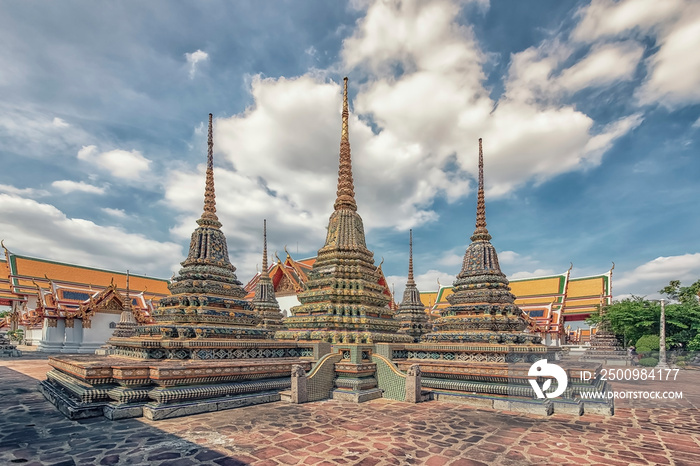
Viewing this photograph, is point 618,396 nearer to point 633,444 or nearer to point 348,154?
point 633,444

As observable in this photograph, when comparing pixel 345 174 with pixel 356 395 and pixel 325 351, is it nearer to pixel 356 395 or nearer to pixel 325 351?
pixel 325 351

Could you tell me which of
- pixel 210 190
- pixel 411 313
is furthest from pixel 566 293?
pixel 210 190

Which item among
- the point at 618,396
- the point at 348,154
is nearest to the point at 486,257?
the point at 618,396

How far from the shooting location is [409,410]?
372 inches

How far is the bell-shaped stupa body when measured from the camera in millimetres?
11688

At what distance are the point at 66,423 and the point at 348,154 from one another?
515 inches

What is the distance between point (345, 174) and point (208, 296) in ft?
25.4

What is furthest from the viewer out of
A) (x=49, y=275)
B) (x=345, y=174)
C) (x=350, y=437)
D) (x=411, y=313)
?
(x=49, y=275)

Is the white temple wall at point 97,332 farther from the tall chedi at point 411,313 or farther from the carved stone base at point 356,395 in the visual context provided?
the carved stone base at point 356,395

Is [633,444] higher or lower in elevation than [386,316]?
lower

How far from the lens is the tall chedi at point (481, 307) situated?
1208 cm

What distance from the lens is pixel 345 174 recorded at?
1680 centimetres

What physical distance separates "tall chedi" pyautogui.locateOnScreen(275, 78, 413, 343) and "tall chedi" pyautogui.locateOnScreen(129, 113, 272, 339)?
1.77 meters

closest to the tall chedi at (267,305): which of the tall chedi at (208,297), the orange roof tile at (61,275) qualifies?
the tall chedi at (208,297)
